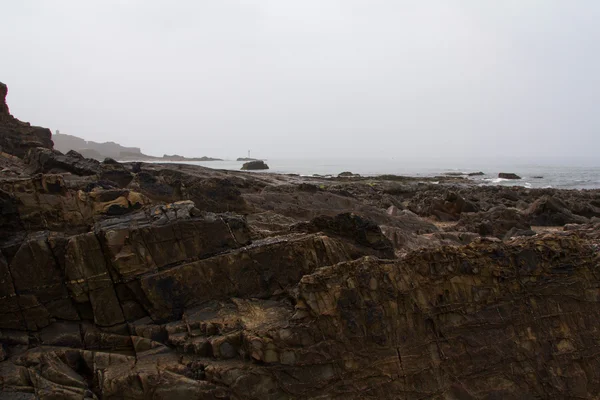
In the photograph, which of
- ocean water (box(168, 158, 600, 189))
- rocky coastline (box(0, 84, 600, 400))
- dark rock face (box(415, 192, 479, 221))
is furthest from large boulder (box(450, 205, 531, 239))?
ocean water (box(168, 158, 600, 189))

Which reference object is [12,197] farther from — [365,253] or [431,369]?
[431,369]

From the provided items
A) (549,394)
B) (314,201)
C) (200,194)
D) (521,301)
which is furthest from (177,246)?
(314,201)

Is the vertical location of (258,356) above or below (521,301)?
below

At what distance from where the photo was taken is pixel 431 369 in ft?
19.0

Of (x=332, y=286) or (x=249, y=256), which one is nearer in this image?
(x=332, y=286)

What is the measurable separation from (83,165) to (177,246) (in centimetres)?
1003

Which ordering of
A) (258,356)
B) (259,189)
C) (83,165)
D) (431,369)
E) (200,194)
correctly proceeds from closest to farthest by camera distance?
1. (258,356)
2. (431,369)
3. (200,194)
4. (83,165)
5. (259,189)

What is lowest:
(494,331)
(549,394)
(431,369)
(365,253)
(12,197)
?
(549,394)

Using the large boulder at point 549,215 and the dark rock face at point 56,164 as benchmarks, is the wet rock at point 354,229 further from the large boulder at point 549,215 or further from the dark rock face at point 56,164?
the large boulder at point 549,215

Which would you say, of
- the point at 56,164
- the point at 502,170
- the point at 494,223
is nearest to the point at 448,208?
the point at 494,223

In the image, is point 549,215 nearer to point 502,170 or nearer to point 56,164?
point 56,164

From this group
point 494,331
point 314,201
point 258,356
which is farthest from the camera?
point 314,201

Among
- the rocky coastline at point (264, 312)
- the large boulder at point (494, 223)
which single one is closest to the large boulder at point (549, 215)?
the large boulder at point (494, 223)

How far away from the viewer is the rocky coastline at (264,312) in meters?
5.38
